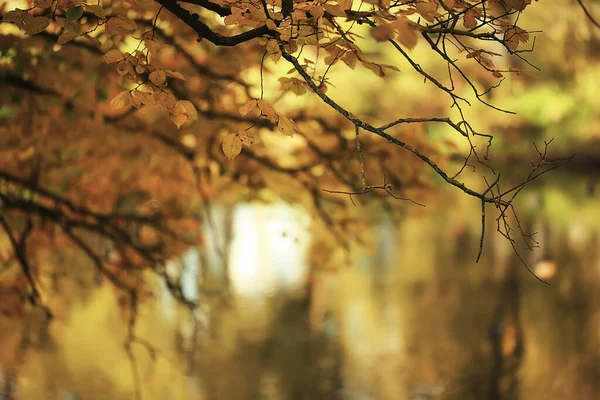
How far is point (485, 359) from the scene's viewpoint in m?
6.32

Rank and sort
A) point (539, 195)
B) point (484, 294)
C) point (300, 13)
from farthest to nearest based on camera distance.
→ point (539, 195) < point (484, 294) < point (300, 13)

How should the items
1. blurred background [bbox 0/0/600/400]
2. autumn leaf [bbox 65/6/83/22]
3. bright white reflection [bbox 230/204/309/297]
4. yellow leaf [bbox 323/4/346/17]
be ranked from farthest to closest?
bright white reflection [bbox 230/204/309/297]
blurred background [bbox 0/0/600/400]
autumn leaf [bbox 65/6/83/22]
yellow leaf [bbox 323/4/346/17]

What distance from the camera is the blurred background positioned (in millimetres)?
5637

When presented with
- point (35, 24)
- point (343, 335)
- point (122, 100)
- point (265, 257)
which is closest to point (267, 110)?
point (122, 100)

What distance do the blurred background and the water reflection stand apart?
0.02 metres

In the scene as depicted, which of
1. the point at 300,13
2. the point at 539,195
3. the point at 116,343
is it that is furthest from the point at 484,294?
the point at 539,195

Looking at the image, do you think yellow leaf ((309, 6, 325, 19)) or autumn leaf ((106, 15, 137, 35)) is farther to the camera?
autumn leaf ((106, 15, 137, 35))

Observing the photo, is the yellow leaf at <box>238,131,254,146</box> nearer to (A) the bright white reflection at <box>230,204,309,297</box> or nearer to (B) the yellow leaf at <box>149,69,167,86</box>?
(B) the yellow leaf at <box>149,69,167,86</box>

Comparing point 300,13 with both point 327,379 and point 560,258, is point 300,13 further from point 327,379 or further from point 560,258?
point 560,258

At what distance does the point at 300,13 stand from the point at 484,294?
22.8 feet

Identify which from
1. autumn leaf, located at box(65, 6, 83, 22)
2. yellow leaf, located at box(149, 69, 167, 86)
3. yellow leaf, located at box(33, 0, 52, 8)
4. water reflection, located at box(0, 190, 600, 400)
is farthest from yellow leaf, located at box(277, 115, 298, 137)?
water reflection, located at box(0, 190, 600, 400)

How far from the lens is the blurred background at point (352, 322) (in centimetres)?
564

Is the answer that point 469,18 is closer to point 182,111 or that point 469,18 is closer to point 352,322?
point 182,111

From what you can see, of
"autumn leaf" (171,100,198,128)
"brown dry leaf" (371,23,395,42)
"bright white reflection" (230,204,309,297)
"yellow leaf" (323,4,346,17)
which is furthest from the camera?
"bright white reflection" (230,204,309,297)
